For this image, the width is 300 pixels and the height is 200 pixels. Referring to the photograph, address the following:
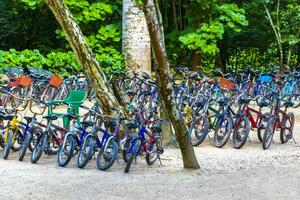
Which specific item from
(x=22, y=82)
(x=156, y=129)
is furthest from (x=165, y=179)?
(x=22, y=82)

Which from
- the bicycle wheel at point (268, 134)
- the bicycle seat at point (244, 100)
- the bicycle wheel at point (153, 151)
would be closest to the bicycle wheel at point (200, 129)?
the bicycle seat at point (244, 100)

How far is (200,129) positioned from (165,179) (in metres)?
2.73

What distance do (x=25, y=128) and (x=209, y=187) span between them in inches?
116

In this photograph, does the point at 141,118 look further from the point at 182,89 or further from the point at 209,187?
the point at 182,89

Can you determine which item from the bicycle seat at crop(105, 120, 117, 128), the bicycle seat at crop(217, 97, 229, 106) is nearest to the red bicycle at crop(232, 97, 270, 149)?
the bicycle seat at crop(217, 97, 229, 106)

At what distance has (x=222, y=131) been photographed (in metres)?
9.73

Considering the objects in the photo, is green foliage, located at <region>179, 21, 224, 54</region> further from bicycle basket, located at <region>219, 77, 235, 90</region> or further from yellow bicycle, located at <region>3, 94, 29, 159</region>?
yellow bicycle, located at <region>3, 94, 29, 159</region>

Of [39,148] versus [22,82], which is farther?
[22,82]

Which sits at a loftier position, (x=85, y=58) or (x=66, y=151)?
(x=85, y=58)

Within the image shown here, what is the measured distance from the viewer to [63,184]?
6836 mm

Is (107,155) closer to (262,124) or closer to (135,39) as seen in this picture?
(262,124)

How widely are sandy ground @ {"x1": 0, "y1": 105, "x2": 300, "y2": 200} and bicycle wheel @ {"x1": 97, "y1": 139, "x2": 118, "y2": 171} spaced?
0.10m

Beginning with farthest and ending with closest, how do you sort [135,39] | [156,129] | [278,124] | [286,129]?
[135,39]
[286,129]
[278,124]
[156,129]

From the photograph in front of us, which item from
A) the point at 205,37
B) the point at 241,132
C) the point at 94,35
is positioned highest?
the point at 94,35
